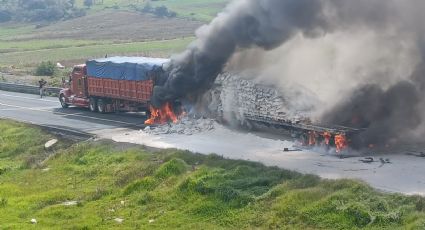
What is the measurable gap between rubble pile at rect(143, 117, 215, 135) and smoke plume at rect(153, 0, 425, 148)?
4.04 meters

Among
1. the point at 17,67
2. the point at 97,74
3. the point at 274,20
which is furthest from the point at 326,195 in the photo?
the point at 17,67

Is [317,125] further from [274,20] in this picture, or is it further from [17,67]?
[17,67]

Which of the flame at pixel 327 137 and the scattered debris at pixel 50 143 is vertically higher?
the flame at pixel 327 137

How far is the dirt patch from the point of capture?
416 feet

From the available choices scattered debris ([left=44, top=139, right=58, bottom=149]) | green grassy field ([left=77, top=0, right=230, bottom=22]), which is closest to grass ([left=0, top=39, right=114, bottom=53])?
green grassy field ([left=77, top=0, right=230, bottom=22])

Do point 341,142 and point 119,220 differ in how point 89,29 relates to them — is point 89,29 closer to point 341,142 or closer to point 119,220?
point 341,142

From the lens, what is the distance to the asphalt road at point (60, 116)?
41969 mm

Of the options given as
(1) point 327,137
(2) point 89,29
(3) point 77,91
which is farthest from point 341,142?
(2) point 89,29

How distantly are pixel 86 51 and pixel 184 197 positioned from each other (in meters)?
79.3

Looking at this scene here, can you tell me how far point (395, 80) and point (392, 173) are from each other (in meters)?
6.23

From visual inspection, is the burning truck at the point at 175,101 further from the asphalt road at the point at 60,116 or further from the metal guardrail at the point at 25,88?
the metal guardrail at the point at 25,88

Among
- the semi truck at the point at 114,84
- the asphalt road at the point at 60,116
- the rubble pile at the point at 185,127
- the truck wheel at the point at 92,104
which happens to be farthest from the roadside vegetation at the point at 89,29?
the rubble pile at the point at 185,127

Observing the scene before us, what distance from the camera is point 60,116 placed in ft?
155

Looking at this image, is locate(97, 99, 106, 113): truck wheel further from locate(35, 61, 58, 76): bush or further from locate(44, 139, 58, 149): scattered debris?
locate(35, 61, 58, 76): bush
